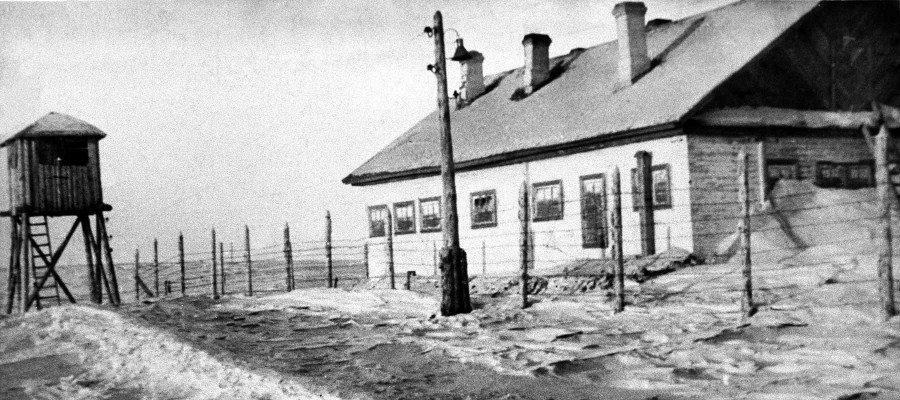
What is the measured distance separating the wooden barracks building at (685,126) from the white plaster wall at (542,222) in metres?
0.04

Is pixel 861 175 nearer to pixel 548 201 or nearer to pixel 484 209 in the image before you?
pixel 548 201

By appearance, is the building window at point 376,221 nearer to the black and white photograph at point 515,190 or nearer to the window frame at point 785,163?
the black and white photograph at point 515,190

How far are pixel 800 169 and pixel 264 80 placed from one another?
1165 centimetres

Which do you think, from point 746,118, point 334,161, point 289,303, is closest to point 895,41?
point 746,118

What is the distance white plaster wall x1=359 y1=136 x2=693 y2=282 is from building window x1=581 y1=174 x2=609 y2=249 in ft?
0.49

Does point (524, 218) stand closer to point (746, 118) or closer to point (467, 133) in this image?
point (746, 118)

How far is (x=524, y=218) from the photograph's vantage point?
14344 mm

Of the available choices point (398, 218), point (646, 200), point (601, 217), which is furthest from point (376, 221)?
point (646, 200)

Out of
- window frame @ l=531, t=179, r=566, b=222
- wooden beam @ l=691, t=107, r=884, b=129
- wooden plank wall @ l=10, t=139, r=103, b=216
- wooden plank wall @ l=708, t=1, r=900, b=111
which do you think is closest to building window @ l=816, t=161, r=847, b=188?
wooden beam @ l=691, t=107, r=884, b=129

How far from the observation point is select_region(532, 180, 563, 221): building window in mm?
20894

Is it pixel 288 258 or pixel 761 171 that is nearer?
pixel 761 171

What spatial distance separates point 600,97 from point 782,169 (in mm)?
4981

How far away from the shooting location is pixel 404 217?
86.0 feet

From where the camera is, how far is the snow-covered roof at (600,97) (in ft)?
58.3
